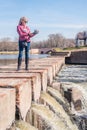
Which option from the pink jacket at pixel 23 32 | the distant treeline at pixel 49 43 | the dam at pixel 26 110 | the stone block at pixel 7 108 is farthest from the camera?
the distant treeline at pixel 49 43

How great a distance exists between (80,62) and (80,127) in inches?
924

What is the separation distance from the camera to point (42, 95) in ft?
26.5

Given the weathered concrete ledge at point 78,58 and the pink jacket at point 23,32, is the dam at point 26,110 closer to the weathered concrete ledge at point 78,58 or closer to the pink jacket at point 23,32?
the pink jacket at point 23,32

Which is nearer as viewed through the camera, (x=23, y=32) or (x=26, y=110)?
(x=26, y=110)

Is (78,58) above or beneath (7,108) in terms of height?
beneath

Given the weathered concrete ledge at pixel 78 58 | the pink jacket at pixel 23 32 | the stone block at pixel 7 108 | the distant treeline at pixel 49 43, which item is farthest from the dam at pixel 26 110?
the distant treeline at pixel 49 43

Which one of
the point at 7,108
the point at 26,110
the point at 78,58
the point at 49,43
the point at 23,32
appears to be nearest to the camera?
the point at 7,108

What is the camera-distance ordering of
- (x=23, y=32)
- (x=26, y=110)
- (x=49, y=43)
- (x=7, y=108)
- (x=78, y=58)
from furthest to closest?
(x=49, y=43) < (x=78, y=58) < (x=23, y=32) < (x=26, y=110) < (x=7, y=108)

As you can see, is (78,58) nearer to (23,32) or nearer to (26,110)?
(23,32)

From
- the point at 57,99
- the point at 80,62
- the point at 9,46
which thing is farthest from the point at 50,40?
the point at 57,99

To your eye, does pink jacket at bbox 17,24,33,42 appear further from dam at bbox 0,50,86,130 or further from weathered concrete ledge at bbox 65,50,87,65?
weathered concrete ledge at bbox 65,50,87,65

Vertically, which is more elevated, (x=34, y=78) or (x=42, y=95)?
(x=34, y=78)

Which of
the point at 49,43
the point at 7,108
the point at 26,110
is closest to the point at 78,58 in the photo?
the point at 26,110

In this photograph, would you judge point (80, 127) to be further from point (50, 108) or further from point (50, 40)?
point (50, 40)
